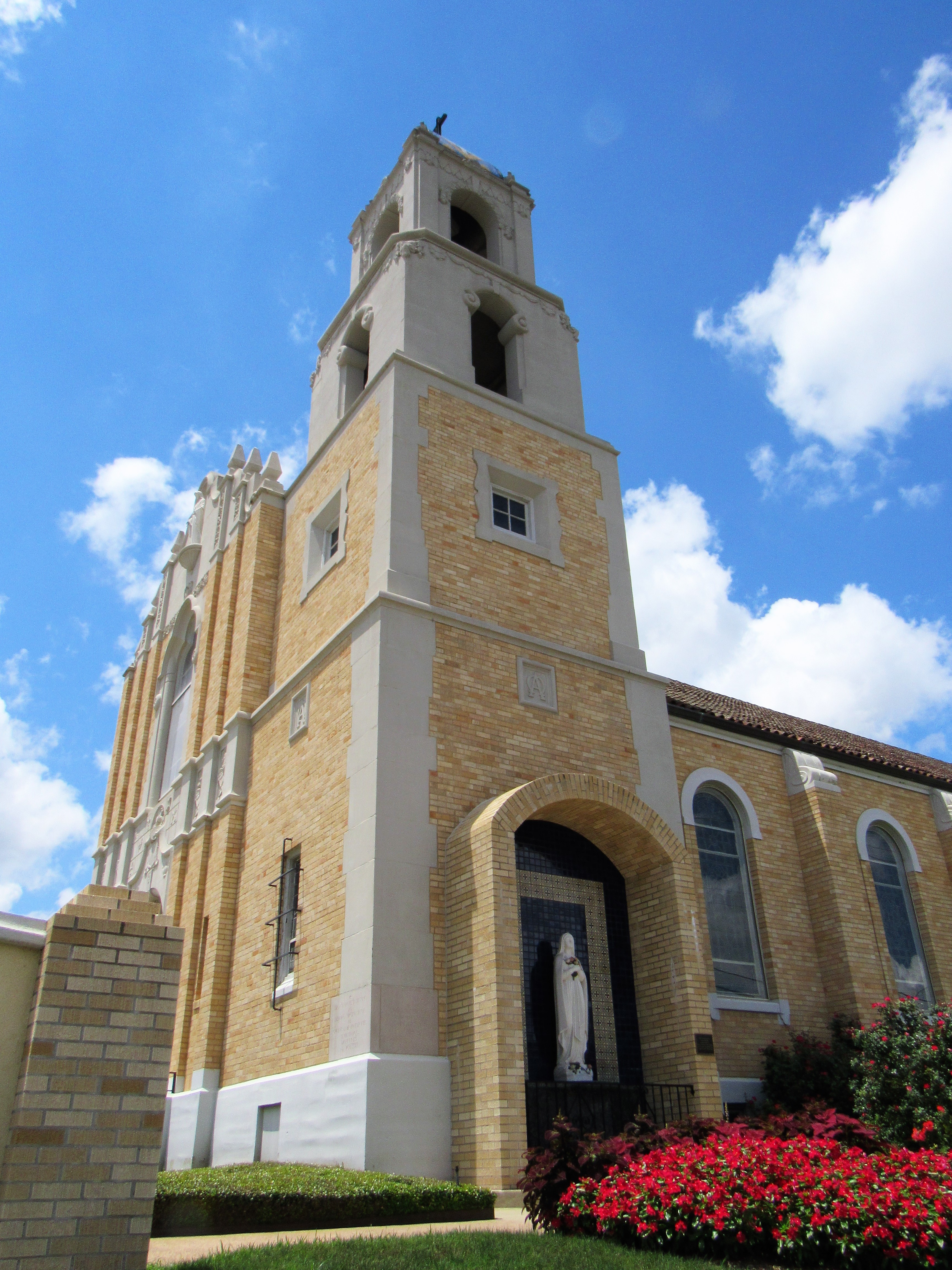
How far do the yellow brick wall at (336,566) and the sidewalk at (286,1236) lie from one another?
8390 millimetres

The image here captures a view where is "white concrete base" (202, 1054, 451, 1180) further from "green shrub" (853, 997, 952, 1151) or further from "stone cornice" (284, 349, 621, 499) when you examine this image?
"stone cornice" (284, 349, 621, 499)

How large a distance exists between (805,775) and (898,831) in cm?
298

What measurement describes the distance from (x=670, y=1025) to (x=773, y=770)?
279 inches

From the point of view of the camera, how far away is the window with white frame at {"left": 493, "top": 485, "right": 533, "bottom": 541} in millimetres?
16516

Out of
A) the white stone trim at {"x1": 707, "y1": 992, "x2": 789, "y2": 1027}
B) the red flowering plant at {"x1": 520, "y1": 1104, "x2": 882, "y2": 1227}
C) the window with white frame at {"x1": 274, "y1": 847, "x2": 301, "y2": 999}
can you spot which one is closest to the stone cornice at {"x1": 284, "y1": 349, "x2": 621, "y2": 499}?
the window with white frame at {"x1": 274, "y1": 847, "x2": 301, "y2": 999}

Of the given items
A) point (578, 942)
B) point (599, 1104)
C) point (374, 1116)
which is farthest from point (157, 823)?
point (599, 1104)

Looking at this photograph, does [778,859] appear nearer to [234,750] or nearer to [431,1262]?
[234,750]

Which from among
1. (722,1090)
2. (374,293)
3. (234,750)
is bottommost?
(722,1090)

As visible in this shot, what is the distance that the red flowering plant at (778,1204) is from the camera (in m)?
6.47

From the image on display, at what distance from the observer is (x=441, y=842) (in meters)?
12.3

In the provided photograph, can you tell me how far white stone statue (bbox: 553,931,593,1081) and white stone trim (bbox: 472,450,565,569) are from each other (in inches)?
253

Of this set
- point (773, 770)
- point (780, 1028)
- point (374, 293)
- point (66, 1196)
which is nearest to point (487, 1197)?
point (66, 1196)

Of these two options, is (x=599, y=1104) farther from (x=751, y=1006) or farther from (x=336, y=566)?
(x=336, y=566)

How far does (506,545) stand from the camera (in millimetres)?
15688
